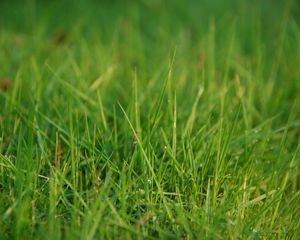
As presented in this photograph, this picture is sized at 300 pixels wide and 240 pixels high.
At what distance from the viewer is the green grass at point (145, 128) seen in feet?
4.43

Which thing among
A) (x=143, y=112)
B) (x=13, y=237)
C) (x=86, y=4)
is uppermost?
(x=86, y=4)

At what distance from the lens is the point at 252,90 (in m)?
1.98

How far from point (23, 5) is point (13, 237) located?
68.7 inches

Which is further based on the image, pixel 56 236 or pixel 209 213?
pixel 209 213

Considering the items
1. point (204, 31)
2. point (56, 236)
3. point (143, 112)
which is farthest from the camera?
point (204, 31)

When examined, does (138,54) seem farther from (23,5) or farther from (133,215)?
(133,215)

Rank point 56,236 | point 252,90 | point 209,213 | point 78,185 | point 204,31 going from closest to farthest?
1. point 56,236
2. point 209,213
3. point 78,185
4. point 252,90
5. point 204,31

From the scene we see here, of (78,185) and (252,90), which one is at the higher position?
(252,90)

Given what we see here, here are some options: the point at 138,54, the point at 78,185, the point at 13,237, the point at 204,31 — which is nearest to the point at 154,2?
the point at 204,31

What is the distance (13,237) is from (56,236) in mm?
129

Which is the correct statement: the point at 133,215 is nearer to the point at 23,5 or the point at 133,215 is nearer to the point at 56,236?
the point at 56,236

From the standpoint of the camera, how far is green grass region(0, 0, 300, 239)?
1.35 m

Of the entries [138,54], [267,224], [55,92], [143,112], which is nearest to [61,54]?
[138,54]

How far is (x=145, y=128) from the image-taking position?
5.38 feet
